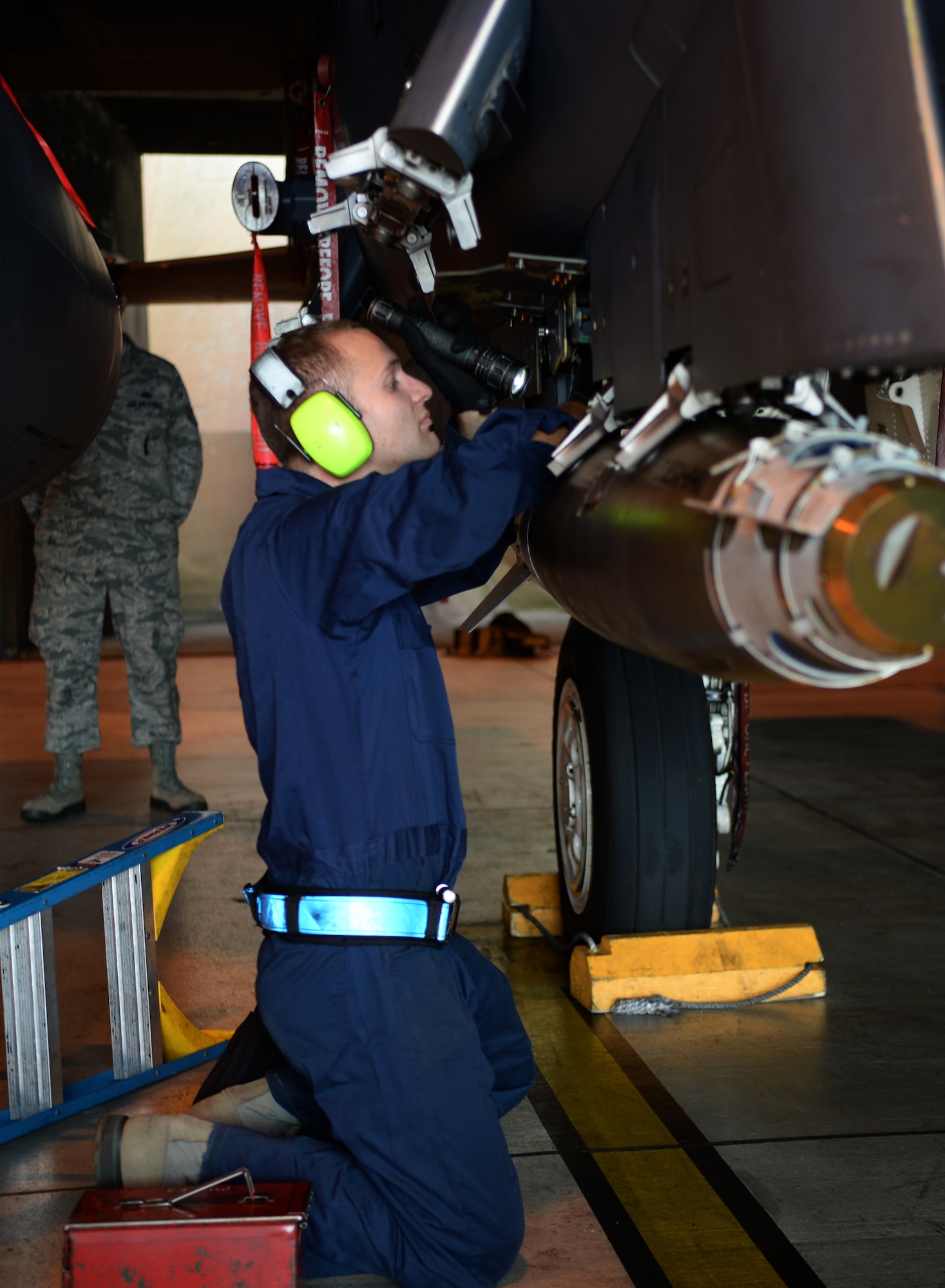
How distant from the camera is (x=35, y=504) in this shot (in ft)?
15.6

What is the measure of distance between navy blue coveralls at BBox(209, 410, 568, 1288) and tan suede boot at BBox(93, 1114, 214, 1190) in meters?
0.04

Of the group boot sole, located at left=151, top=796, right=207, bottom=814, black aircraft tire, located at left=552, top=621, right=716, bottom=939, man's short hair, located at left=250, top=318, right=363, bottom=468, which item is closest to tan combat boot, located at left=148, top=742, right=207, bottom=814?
boot sole, located at left=151, top=796, right=207, bottom=814

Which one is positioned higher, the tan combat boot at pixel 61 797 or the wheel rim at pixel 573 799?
the wheel rim at pixel 573 799

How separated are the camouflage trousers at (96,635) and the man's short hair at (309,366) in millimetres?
2861

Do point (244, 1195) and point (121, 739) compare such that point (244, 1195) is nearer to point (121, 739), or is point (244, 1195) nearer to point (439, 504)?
point (439, 504)

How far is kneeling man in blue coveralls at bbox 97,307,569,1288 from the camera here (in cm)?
168

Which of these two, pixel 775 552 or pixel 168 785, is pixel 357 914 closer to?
pixel 775 552

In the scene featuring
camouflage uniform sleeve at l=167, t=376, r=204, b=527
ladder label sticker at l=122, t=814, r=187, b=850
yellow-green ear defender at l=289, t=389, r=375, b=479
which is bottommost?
ladder label sticker at l=122, t=814, r=187, b=850

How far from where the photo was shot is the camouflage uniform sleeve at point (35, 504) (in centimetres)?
470

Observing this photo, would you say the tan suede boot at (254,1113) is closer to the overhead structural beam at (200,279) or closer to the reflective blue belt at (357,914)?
the reflective blue belt at (357,914)

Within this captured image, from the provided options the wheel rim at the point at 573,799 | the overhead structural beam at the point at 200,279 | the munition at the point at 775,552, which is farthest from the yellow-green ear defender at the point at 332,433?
the overhead structural beam at the point at 200,279

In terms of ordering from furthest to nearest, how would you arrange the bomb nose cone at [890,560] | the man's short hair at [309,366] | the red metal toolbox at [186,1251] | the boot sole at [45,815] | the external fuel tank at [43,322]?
the boot sole at [45,815]
the external fuel tank at [43,322]
the man's short hair at [309,366]
the red metal toolbox at [186,1251]
the bomb nose cone at [890,560]

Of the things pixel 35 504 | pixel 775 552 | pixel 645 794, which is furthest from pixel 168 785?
pixel 775 552

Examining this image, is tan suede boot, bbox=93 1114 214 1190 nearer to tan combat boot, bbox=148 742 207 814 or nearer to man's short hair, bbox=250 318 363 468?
man's short hair, bbox=250 318 363 468
